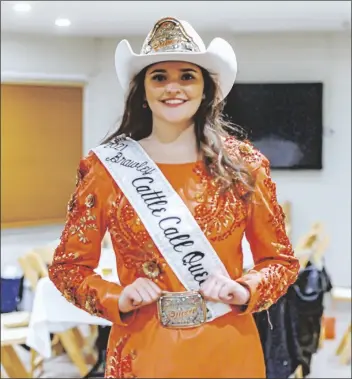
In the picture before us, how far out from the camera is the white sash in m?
1.34

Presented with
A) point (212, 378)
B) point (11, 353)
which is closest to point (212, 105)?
point (212, 378)

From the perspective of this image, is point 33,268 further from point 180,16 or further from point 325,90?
point 325,90

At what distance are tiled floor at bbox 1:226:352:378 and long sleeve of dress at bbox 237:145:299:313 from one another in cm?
319

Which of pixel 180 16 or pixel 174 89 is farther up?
pixel 180 16

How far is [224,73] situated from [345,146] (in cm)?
510

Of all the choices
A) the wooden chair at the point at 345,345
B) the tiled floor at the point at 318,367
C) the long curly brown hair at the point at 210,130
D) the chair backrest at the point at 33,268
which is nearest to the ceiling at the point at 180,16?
the chair backrest at the point at 33,268

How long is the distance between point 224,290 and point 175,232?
133 millimetres

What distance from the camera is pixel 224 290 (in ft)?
4.26

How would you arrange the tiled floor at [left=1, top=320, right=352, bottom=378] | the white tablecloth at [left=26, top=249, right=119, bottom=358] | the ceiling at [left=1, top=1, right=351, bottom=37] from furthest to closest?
the ceiling at [left=1, top=1, right=351, bottom=37] → the tiled floor at [left=1, top=320, right=352, bottom=378] → the white tablecloth at [left=26, top=249, right=119, bottom=358]

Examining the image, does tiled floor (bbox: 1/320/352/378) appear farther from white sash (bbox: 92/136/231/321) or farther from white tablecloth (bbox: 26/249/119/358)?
white sash (bbox: 92/136/231/321)

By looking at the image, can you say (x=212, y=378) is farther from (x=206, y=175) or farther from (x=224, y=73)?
(x=224, y=73)

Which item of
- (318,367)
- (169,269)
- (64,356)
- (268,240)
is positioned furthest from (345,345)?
(169,269)

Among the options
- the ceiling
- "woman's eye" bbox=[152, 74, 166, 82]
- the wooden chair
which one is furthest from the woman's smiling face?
the wooden chair

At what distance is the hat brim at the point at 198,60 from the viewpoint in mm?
1366
